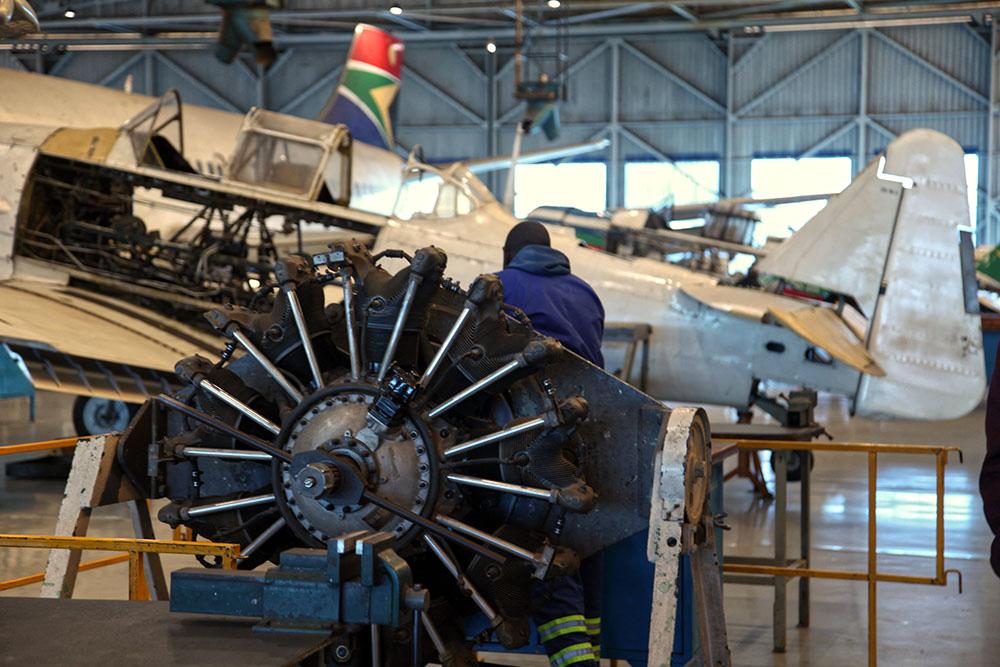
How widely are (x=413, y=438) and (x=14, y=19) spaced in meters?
1.68

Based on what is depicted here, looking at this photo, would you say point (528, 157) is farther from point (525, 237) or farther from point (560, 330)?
point (560, 330)

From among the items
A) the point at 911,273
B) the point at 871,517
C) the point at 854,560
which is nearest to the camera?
the point at 871,517

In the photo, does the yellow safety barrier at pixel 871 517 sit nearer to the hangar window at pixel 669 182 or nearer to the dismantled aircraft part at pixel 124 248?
the dismantled aircraft part at pixel 124 248

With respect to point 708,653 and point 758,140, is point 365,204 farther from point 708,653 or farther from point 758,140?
point 758,140

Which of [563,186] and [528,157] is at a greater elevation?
[528,157]

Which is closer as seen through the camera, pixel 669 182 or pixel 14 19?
pixel 14 19

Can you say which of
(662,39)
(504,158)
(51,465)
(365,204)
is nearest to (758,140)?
(662,39)

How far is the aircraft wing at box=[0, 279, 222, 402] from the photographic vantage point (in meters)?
7.94

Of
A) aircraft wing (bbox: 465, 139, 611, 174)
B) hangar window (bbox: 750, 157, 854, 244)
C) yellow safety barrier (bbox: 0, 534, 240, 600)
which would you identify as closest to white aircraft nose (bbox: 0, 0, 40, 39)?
yellow safety barrier (bbox: 0, 534, 240, 600)

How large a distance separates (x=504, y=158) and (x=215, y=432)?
1998cm

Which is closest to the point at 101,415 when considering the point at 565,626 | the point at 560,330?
the point at 560,330

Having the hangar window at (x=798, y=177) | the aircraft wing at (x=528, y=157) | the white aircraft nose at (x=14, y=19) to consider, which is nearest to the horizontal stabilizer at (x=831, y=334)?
the white aircraft nose at (x=14, y=19)

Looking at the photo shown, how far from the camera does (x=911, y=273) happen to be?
8.48m

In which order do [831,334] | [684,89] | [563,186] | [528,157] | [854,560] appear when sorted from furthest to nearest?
1. [563,186]
2. [684,89]
3. [528,157]
4. [831,334]
5. [854,560]
